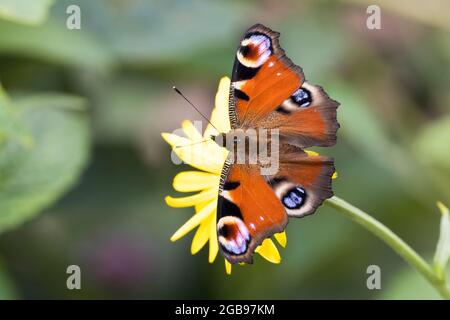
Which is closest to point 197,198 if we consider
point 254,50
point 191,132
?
A: point 191,132

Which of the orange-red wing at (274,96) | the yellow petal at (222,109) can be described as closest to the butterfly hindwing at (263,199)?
the orange-red wing at (274,96)

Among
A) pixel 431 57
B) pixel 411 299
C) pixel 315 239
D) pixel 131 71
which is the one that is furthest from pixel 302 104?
pixel 431 57

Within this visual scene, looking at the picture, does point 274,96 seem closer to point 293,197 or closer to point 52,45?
point 293,197

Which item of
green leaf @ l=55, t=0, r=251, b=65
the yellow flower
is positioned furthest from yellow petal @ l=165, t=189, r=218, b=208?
green leaf @ l=55, t=0, r=251, b=65

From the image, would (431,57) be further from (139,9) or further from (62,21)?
(62,21)

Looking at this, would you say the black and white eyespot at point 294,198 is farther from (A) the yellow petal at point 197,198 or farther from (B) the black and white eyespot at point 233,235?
(A) the yellow petal at point 197,198

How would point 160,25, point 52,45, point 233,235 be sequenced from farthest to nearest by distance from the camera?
point 160,25
point 52,45
point 233,235
